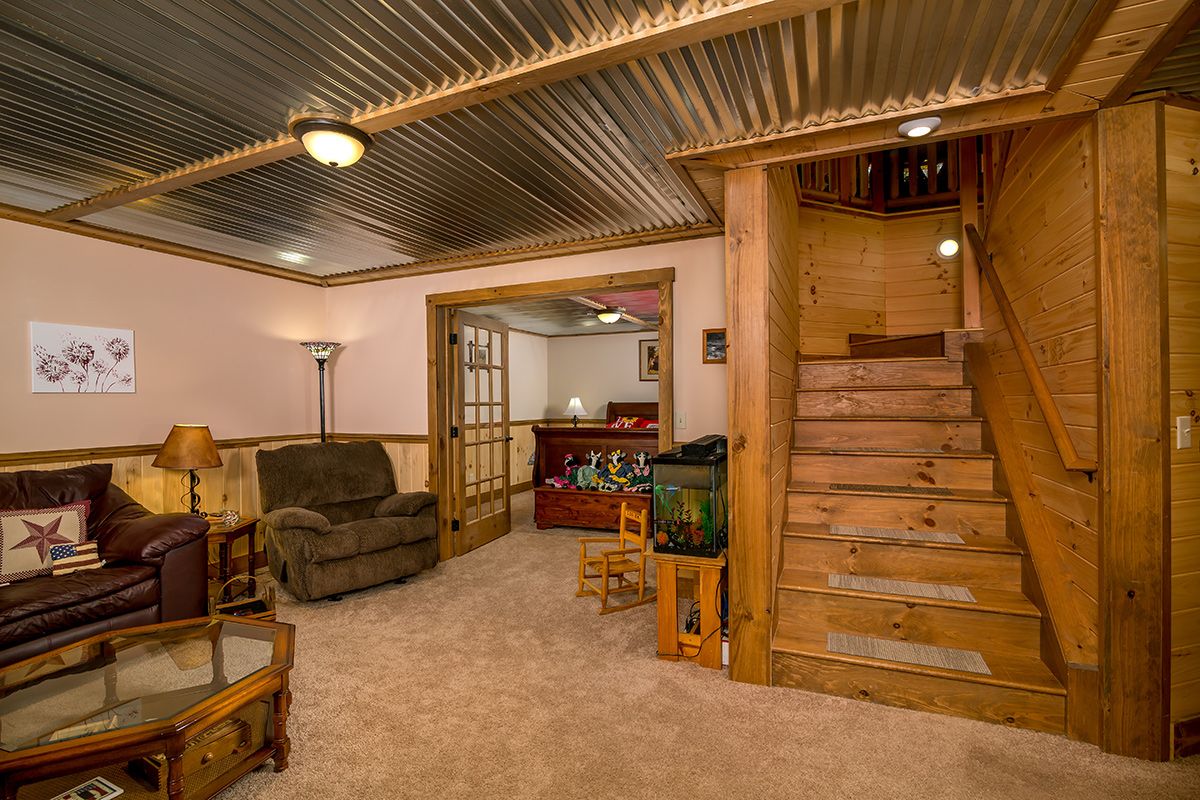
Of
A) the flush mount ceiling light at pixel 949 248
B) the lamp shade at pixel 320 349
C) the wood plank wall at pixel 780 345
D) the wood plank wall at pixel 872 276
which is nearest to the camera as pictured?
the wood plank wall at pixel 780 345

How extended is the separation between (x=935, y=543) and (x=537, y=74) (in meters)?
2.51

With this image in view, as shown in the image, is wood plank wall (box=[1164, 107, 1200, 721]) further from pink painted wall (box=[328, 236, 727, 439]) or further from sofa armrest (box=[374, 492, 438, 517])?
sofa armrest (box=[374, 492, 438, 517])

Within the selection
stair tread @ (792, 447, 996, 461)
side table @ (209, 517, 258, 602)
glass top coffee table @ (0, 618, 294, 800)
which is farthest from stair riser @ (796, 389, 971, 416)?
side table @ (209, 517, 258, 602)

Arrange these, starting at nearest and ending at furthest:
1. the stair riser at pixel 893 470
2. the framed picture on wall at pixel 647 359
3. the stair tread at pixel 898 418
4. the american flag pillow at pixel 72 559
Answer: the american flag pillow at pixel 72 559
the stair riser at pixel 893 470
the stair tread at pixel 898 418
the framed picture on wall at pixel 647 359

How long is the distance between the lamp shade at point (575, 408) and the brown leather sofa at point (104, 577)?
5549 mm

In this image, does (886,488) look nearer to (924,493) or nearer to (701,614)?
(924,493)

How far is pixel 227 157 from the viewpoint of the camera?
262cm

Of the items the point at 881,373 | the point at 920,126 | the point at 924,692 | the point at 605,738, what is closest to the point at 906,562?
the point at 924,692

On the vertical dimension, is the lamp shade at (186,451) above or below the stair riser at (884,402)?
below

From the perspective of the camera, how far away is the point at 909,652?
2.35 meters

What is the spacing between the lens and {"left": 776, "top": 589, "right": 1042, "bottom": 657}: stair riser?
226 cm

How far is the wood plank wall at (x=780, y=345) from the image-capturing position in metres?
2.58

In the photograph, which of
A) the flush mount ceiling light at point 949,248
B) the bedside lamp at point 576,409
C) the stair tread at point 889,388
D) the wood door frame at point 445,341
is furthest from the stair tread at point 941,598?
the bedside lamp at point 576,409

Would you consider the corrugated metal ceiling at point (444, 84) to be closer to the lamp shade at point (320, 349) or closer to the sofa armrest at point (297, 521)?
the lamp shade at point (320, 349)
